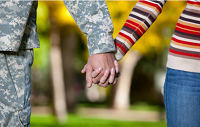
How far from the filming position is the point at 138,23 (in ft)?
7.55

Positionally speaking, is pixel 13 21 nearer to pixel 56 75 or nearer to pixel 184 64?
pixel 184 64

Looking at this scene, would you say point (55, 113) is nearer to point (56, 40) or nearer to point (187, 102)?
point (56, 40)

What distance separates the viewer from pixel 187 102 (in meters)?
1.99

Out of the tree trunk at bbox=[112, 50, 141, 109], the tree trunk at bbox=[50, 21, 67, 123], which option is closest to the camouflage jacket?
the tree trunk at bbox=[50, 21, 67, 123]

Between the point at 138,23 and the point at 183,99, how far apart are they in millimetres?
630

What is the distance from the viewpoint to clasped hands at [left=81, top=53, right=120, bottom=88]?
2068 millimetres

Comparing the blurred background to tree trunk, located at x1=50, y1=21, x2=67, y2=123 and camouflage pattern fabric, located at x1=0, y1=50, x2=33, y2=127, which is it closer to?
tree trunk, located at x1=50, y1=21, x2=67, y2=123

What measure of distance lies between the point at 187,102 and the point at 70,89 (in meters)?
12.0

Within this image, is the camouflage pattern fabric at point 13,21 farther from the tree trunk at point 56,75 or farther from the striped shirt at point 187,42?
the tree trunk at point 56,75

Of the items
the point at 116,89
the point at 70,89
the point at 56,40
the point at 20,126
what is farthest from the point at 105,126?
the point at 116,89

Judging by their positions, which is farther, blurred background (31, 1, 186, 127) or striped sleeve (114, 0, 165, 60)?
blurred background (31, 1, 186, 127)

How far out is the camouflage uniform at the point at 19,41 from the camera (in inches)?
80.2

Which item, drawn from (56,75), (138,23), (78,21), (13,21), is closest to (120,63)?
(56,75)

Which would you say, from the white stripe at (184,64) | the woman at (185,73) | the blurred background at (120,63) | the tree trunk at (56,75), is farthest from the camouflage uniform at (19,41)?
the tree trunk at (56,75)
